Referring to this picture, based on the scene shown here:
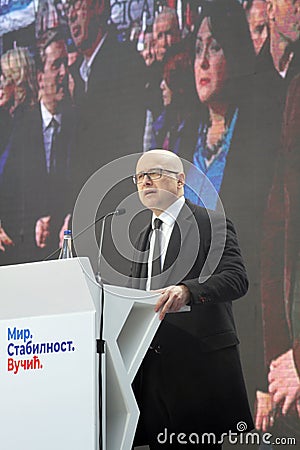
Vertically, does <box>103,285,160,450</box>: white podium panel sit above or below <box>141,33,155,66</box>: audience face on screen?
below

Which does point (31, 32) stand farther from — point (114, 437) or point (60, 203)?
point (114, 437)

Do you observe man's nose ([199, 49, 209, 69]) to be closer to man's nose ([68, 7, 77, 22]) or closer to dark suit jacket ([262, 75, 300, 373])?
dark suit jacket ([262, 75, 300, 373])

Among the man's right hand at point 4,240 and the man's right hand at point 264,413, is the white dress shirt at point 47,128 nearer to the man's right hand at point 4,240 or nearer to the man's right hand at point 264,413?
the man's right hand at point 4,240

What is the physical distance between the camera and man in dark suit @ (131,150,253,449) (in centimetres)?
325

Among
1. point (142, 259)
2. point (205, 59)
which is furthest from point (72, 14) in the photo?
point (142, 259)

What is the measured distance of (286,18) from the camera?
13.9ft

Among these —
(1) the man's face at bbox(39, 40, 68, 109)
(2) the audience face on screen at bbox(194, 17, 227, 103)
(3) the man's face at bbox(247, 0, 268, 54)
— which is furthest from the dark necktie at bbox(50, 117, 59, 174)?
(3) the man's face at bbox(247, 0, 268, 54)

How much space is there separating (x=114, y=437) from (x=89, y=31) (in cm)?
287

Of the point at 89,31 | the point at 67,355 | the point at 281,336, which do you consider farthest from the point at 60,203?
the point at 67,355

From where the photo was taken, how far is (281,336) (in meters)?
4.14

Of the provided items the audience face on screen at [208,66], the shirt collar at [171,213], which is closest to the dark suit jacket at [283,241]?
the audience face on screen at [208,66]

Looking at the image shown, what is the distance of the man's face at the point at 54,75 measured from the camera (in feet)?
16.6

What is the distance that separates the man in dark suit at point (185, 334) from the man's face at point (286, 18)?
1241 millimetres

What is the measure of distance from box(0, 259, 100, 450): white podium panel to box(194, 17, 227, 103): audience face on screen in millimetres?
1953
